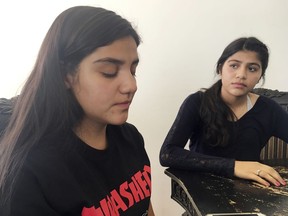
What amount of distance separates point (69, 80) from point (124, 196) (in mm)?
337

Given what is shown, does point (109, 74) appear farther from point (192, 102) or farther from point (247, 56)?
point (247, 56)

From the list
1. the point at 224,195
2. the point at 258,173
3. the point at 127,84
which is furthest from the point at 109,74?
the point at 258,173

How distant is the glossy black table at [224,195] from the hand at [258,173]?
0.02 metres

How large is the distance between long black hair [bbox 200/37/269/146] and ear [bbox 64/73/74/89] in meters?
0.83

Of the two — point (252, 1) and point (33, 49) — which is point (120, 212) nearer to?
point (33, 49)

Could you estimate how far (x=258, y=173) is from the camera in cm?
109

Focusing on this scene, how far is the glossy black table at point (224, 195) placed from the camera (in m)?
0.87

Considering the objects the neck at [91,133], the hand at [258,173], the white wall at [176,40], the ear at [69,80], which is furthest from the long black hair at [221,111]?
the ear at [69,80]

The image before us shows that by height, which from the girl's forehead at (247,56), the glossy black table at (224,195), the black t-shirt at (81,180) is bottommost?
the glossy black table at (224,195)

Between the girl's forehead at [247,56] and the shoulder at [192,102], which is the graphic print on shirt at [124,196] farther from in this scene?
the girl's forehead at [247,56]

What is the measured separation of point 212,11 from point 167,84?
52 centimetres

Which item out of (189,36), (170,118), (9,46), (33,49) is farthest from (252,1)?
(9,46)

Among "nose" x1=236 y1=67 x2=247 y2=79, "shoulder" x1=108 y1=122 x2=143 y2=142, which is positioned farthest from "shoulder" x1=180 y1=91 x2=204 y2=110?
"shoulder" x1=108 y1=122 x2=143 y2=142

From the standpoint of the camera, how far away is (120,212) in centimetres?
75
